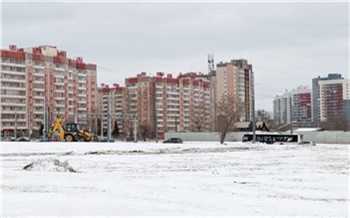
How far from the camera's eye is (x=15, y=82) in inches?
5527

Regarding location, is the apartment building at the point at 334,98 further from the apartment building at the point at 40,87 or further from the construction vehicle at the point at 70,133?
the construction vehicle at the point at 70,133

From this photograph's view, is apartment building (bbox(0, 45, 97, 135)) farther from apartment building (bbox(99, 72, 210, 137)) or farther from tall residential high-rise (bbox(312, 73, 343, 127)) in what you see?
tall residential high-rise (bbox(312, 73, 343, 127))

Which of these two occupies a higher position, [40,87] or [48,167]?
[40,87]

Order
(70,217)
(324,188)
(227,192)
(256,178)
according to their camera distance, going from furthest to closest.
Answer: (256,178), (324,188), (227,192), (70,217)

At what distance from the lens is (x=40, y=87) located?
5743 inches

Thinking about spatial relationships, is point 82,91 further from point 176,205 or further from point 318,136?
point 176,205

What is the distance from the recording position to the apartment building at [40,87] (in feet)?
454

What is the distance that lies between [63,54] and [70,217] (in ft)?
482

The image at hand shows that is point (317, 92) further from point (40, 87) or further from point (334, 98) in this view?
point (40, 87)

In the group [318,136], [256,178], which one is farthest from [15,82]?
[256,178]

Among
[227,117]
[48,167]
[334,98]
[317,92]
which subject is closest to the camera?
[48,167]

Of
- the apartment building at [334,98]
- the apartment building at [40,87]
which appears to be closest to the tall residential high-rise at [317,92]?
the apartment building at [334,98]

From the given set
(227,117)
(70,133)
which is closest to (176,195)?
(70,133)

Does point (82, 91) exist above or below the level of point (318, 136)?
above
